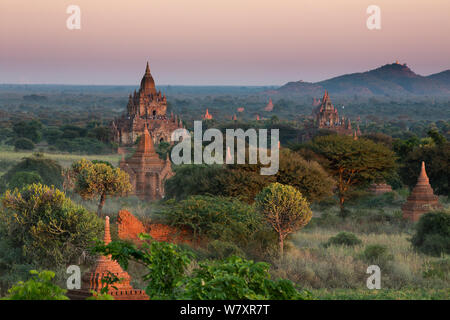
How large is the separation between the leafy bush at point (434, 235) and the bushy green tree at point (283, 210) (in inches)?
145

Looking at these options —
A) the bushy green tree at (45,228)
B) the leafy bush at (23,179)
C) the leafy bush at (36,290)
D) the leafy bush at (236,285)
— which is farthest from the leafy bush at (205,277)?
the leafy bush at (23,179)

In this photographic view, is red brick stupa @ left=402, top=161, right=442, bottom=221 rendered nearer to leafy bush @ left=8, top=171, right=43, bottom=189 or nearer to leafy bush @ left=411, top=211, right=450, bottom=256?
leafy bush @ left=411, top=211, right=450, bottom=256

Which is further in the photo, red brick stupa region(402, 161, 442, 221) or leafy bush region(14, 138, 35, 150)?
leafy bush region(14, 138, 35, 150)

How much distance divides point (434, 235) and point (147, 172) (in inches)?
680

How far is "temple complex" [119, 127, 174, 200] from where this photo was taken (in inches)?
1325

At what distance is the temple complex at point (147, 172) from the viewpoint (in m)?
33.7

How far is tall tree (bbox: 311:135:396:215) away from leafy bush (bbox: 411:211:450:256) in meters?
8.24

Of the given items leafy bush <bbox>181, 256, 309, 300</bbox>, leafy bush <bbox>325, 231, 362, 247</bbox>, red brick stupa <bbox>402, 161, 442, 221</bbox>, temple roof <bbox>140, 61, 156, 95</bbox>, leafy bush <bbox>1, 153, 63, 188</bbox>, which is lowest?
leafy bush <bbox>1, 153, 63, 188</bbox>

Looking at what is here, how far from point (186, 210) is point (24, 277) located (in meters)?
5.63

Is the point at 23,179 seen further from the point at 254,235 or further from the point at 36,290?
the point at 36,290

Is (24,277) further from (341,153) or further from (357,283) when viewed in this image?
(341,153)

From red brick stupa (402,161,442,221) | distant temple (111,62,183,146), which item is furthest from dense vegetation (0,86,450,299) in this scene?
distant temple (111,62,183,146)

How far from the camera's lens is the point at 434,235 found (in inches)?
789
